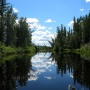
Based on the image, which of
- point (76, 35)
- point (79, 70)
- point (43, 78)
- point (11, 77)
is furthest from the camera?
point (76, 35)

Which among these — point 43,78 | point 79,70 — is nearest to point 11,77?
point 43,78

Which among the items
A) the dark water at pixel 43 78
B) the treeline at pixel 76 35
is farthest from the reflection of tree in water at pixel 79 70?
the treeline at pixel 76 35

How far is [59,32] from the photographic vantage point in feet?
449

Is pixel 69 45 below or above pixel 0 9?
below

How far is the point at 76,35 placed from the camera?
10750 cm

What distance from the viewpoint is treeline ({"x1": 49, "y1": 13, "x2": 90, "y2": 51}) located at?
96.4 meters

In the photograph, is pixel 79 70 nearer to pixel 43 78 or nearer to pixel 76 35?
pixel 43 78

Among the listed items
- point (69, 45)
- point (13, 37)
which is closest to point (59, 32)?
point (69, 45)

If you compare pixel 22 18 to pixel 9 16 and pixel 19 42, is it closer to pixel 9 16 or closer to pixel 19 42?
pixel 19 42

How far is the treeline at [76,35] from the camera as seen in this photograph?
316 feet

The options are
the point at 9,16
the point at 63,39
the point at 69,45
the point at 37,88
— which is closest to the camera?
the point at 37,88

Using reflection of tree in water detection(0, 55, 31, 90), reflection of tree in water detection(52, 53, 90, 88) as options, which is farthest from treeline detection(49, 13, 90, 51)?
reflection of tree in water detection(0, 55, 31, 90)

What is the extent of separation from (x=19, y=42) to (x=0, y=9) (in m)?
33.8

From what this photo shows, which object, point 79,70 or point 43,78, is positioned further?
point 79,70
